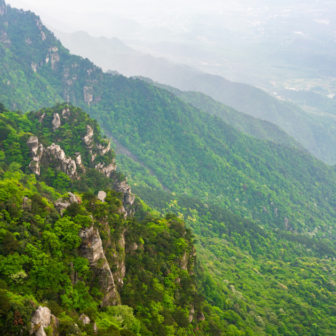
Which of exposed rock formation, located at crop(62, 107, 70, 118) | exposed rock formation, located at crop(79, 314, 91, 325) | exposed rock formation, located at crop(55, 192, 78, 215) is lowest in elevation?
exposed rock formation, located at crop(79, 314, 91, 325)

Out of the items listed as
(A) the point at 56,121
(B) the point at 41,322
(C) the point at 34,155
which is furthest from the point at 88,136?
(B) the point at 41,322

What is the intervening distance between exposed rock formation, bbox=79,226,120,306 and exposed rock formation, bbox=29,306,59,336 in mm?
12862

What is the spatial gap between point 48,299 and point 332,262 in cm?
19270

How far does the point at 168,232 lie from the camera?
224 feet

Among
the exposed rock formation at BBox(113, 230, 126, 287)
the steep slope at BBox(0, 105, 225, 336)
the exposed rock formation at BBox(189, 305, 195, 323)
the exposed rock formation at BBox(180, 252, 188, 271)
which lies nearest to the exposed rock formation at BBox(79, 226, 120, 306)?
the steep slope at BBox(0, 105, 225, 336)

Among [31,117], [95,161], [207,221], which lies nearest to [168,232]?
[95,161]

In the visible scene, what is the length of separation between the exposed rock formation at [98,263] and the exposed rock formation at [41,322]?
12.9m

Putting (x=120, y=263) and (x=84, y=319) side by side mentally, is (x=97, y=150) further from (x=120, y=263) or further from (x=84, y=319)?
(x=84, y=319)

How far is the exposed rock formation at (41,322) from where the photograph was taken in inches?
945

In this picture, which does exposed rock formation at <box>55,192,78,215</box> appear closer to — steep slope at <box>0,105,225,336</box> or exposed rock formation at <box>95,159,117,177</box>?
steep slope at <box>0,105,225,336</box>

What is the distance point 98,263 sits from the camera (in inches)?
1597

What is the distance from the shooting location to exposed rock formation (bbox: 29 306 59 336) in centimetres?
2402

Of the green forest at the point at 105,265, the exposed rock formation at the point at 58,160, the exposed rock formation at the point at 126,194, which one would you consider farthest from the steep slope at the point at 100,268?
the exposed rock formation at the point at 126,194

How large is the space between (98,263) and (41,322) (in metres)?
15.8
